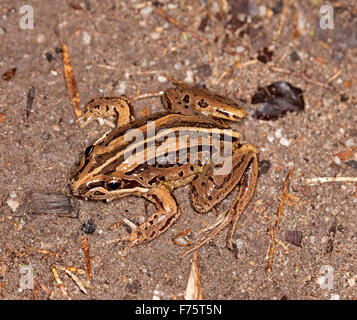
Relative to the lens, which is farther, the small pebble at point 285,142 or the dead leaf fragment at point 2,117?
the small pebble at point 285,142

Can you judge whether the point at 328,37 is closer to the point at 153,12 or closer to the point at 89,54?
the point at 153,12

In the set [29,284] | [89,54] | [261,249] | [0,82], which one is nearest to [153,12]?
[89,54]

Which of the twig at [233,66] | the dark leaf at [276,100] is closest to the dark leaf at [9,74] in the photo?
the twig at [233,66]

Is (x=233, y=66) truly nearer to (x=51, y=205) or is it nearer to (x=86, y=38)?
(x=86, y=38)

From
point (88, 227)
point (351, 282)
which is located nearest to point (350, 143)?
point (351, 282)

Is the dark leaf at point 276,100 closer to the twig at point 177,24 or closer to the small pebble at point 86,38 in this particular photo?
the twig at point 177,24

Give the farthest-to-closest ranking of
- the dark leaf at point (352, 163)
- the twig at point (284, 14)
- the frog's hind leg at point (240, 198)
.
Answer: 1. the twig at point (284, 14)
2. the dark leaf at point (352, 163)
3. the frog's hind leg at point (240, 198)

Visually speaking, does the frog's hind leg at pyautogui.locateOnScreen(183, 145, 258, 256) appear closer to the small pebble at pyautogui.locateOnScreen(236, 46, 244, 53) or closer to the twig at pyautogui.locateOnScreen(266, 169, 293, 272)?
the twig at pyautogui.locateOnScreen(266, 169, 293, 272)
